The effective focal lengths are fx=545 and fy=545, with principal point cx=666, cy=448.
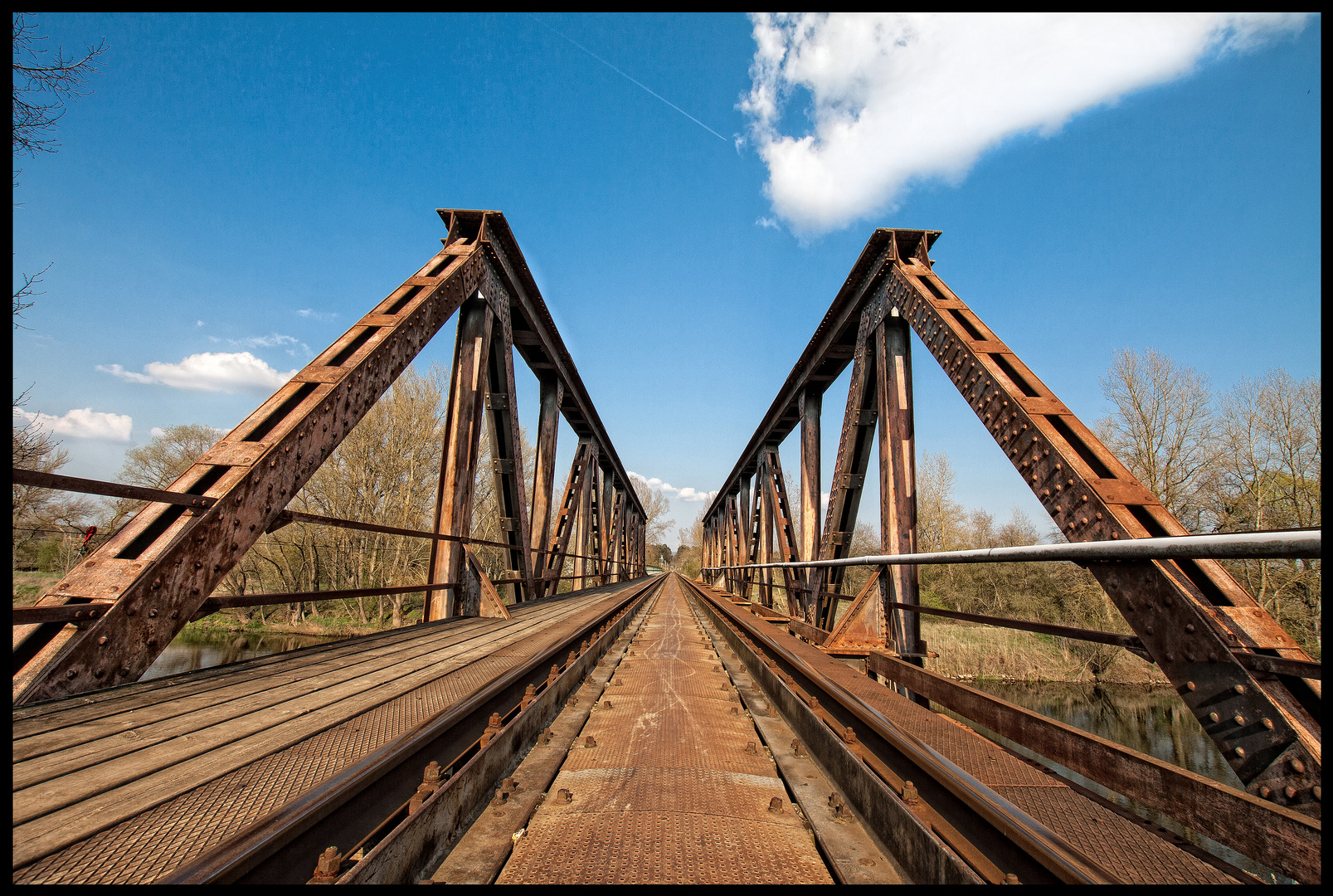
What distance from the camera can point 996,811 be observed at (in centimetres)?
130

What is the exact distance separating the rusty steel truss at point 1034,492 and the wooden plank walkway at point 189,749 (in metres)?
2.78

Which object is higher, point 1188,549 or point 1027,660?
point 1188,549

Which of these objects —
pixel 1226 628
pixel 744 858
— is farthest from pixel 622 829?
pixel 1226 628

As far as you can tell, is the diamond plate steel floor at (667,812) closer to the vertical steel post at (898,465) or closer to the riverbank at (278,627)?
the vertical steel post at (898,465)

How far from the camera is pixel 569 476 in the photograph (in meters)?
13.2

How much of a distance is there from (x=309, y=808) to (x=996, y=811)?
158 centimetres

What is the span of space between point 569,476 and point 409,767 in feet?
38.1

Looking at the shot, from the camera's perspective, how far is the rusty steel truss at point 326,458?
2.36m

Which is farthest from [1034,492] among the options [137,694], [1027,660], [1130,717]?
[1027,660]

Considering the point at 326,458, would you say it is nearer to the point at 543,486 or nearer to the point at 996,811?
the point at 996,811

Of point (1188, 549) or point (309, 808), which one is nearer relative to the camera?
point (309, 808)

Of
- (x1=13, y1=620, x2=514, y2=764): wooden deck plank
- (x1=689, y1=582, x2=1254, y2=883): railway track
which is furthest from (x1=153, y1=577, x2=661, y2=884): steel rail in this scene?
(x1=689, y1=582, x2=1254, y2=883): railway track

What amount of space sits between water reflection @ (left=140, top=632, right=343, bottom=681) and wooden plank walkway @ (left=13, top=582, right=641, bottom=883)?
19.5 m
